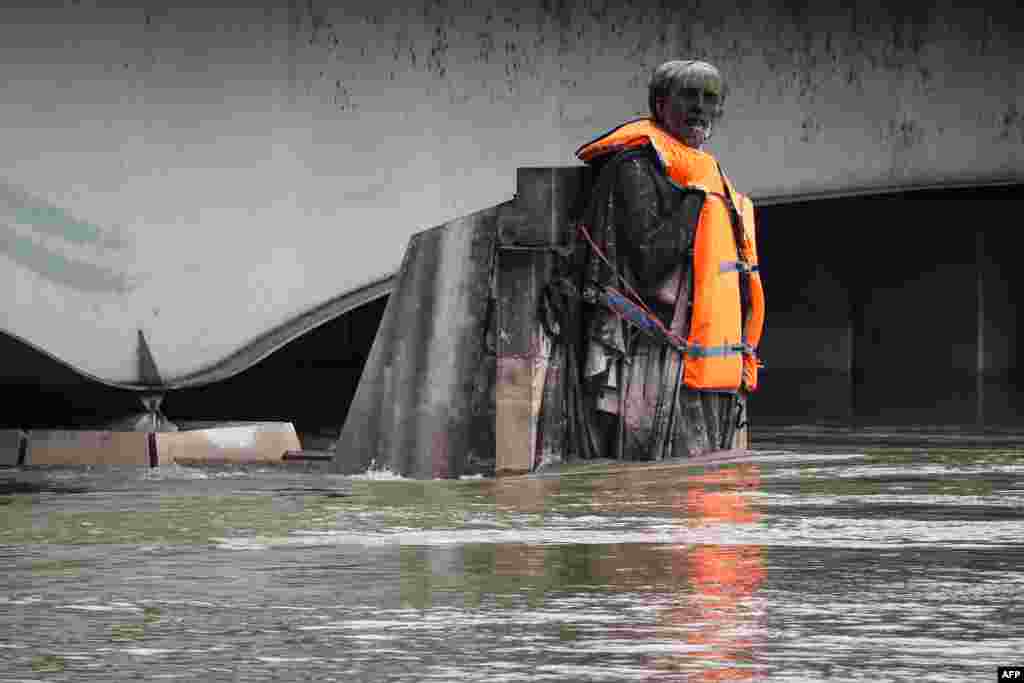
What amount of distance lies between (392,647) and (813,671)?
138 cm

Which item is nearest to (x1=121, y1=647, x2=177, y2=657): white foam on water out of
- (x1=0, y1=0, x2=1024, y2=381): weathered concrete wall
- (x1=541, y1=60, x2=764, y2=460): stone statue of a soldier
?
(x1=541, y1=60, x2=764, y2=460): stone statue of a soldier

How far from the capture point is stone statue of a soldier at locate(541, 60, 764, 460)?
1555 centimetres

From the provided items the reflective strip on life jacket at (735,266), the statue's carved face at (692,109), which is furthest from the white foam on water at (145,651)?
the statue's carved face at (692,109)

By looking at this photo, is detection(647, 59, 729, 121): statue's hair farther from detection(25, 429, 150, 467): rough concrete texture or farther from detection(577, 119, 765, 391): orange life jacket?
detection(25, 429, 150, 467): rough concrete texture

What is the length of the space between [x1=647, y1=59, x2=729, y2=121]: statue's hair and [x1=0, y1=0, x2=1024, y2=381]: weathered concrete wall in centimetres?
723

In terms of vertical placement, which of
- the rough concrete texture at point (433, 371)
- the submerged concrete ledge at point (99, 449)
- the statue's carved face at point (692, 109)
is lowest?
the submerged concrete ledge at point (99, 449)

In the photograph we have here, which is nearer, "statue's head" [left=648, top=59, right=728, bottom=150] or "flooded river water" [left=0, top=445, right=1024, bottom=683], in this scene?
"flooded river water" [left=0, top=445, right=1024, bottom=683]

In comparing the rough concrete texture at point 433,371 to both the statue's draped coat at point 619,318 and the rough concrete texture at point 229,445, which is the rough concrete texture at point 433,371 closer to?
the statue's draped coat at point 619,318

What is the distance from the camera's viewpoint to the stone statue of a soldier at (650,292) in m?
15.6

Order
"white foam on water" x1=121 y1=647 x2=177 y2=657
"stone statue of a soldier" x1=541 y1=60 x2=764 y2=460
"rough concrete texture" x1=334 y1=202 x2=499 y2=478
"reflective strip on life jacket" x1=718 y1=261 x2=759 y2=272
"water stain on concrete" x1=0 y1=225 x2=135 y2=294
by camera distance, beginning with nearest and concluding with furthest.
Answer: "white foam on water" x1=121 y1=647 x2=177 y2=657
"stone statue of a soldier" x1=541 y1=60 x2=764 y2=460
"reflective strip on life jacket" x1=718 y1=261 x2=759 y2=272
"rough concrete texture" x1=334 y1=202 x2=499 y2=478
"water stain on concrete" x1=0 y1=225 x2=135 y2=294

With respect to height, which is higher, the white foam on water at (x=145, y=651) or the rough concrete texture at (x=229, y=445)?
the rough concrete texture at (x=229, y=445)

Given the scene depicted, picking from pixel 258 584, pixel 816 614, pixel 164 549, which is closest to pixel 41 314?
pixel 164 549

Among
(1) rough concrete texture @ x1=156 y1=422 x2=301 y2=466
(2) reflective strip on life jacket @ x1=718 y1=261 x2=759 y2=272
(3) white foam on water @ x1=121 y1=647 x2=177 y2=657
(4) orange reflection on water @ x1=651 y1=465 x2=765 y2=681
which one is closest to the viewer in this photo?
(4) orange reflection on water @ x1=651 y1=465 x2=765 y2=681

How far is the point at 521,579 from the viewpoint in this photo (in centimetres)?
979
